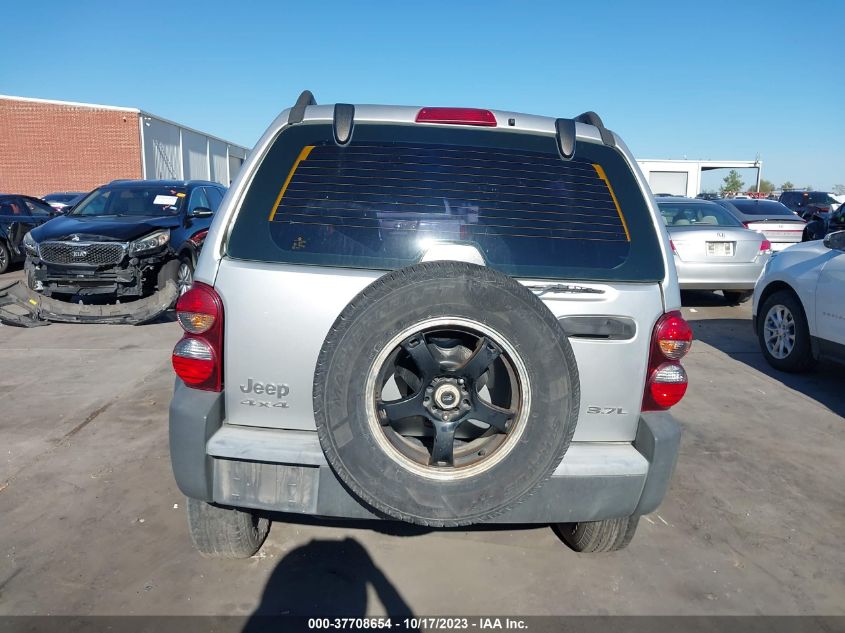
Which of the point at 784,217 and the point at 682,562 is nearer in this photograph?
the point at 682,562

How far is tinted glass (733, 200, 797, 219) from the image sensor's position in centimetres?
1341

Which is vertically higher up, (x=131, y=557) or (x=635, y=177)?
(x=635, y=177)

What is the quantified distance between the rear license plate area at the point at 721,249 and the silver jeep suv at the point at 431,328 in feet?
23.3

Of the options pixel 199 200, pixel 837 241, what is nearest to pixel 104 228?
pixel 199 200

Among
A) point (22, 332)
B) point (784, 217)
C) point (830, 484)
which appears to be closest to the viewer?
point (830, 484)

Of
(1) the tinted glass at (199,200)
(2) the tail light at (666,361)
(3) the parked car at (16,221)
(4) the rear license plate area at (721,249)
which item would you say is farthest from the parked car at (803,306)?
(3) the parked car at (16,221)

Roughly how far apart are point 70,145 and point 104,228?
28.3m

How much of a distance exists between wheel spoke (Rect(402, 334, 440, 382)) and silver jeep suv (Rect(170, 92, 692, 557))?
0.04 ft

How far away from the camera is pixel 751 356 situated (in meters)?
7.12

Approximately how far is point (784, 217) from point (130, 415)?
40.6 feet

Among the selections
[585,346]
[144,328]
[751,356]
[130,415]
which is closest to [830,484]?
[585,346]

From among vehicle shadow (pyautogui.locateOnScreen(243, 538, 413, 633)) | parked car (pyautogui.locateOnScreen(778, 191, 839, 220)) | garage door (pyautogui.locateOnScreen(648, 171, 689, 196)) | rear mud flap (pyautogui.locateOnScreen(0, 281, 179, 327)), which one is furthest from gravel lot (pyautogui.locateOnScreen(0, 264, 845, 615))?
garage door (pyautogui.locateOnScreen(648, 171, 689, 196))

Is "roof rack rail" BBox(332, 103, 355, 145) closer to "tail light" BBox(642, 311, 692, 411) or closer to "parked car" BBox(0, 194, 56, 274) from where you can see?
"tail light" BBox(642, 311, 692, 411)

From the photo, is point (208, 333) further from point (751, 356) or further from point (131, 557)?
point (751, 356)
